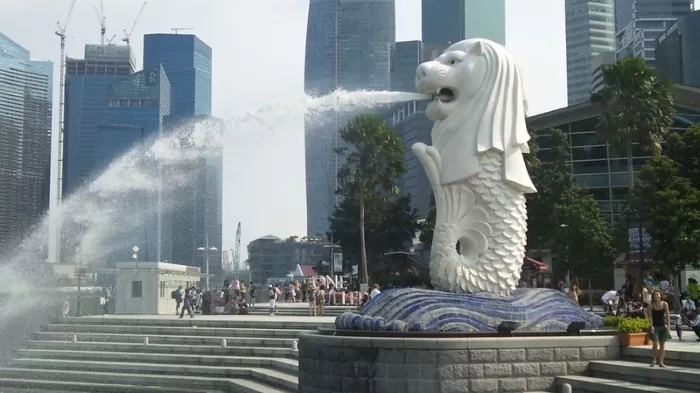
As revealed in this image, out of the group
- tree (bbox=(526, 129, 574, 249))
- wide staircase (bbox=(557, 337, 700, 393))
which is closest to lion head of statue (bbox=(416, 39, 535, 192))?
wide staircase (bbox=(557, 337, 700, 393))

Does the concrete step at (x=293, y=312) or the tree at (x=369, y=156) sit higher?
the tree at (x=369, y=156)

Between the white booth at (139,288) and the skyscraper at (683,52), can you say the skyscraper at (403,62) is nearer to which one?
the skyscraper at (683,52)

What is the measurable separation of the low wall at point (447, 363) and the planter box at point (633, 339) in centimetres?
39

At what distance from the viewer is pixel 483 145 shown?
1672cm

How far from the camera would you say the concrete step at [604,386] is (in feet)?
37.1

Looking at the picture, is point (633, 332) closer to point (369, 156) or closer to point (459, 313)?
point (459, 313)

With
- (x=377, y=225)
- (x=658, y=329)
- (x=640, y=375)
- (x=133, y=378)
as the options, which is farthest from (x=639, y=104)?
(x=640, y=375)

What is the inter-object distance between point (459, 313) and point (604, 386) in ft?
9.98

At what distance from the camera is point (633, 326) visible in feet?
46.4

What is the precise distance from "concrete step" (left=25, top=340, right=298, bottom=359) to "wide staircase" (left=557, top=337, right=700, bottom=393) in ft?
28.4

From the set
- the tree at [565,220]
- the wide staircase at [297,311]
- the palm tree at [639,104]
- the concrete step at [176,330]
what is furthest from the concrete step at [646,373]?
the tree at [565,220]

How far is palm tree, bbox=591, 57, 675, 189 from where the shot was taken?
120 ft

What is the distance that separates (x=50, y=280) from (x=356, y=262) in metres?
26.3

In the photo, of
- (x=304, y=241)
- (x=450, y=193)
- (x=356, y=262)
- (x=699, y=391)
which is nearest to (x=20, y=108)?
(x=304, y=241)
